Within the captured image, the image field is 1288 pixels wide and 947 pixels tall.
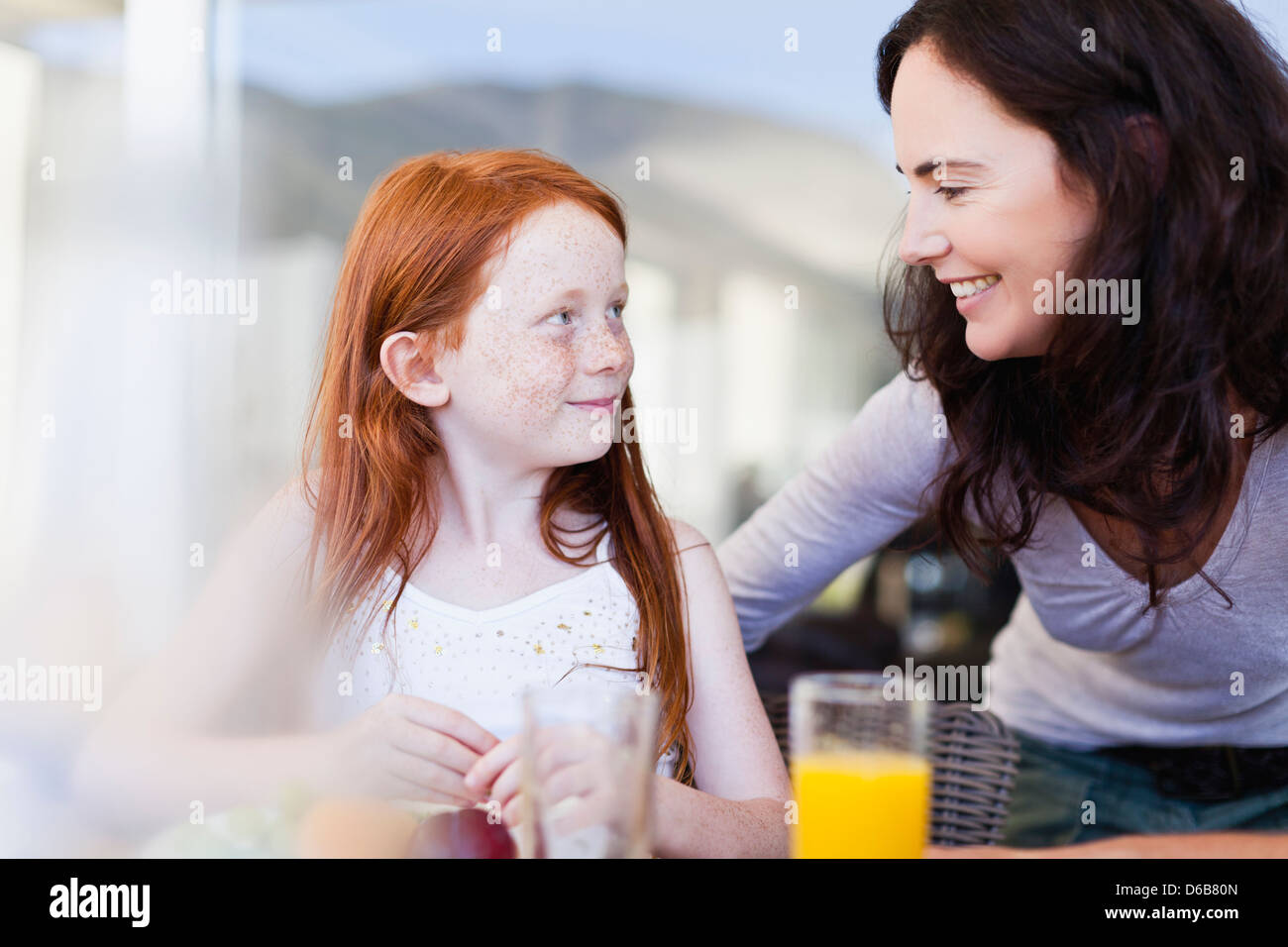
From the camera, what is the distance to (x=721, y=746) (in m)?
1.05

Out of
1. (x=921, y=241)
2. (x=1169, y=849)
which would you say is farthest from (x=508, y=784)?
(x=921, y=241)

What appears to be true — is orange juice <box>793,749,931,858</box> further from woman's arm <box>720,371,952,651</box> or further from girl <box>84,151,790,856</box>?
woman's arm <box>720,371,952,651</box>

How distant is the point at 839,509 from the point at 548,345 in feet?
1.56

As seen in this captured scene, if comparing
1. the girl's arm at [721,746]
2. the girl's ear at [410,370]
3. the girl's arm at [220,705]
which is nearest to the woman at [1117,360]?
the girl's arm at [721,746]

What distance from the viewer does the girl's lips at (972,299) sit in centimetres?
108

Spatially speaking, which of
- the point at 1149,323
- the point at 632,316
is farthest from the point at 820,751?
the point at 632,316

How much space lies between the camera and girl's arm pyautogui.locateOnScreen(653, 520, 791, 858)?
81cm

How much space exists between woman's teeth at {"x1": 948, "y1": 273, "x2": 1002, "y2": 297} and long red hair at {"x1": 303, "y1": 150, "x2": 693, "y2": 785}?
341 millimetres

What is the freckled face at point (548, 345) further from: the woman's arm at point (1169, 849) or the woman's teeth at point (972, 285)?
the woman's arm at point (1169, 849)

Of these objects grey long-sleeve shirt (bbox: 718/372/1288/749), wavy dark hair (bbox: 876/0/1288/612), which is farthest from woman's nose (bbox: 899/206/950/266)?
grey long-sleeve shirt (bbox: 718/372/1288/749)

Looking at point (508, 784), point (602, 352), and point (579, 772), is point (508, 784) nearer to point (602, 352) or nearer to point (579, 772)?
point (579, 772)

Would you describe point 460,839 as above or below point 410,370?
below

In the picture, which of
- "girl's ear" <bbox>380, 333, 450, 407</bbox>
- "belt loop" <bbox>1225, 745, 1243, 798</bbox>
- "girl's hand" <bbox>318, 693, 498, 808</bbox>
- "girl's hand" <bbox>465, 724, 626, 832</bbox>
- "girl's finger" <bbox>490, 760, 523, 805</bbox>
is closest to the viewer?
"girl's hand" <bbox>465, 724, 626, 832</bbox>
